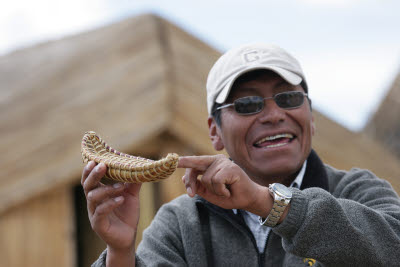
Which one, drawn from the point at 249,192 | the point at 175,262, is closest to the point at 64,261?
the point at 175,262

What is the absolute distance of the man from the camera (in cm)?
179

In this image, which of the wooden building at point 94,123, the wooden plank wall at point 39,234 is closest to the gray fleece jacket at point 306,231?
the wooden building at point 94,123

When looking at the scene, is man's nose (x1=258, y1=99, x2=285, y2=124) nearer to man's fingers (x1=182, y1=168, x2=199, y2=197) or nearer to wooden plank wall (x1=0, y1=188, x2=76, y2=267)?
man's fingers (x1=182, y1=168, x2=199, y2=197)

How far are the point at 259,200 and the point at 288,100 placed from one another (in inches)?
22.8

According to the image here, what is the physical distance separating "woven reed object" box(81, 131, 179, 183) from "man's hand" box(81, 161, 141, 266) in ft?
0.13

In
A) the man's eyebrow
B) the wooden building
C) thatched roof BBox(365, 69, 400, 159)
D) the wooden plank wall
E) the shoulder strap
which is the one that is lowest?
thatched roof BBox(365, 69, 400, 159)

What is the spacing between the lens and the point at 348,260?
5.92ft

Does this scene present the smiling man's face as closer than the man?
No

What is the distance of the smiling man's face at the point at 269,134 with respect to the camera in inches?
86.6

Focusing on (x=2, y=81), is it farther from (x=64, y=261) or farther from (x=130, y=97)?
(x=64, y=261)

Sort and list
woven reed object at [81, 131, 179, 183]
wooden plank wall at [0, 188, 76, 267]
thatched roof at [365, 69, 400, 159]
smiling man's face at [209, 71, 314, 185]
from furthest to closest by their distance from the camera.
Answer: thatched roof at [365, 69, 400, 159] < wooden plank wall at [0, 188, 76, 267] < smiling man's face at [209, 71, 314, 185] < woven reed object at [81, 131, 179, 183]

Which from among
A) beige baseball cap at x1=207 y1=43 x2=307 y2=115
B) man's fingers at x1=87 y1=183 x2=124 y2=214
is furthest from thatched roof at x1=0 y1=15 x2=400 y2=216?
man's fingers at x1=87 y1=183 x2=124 y2=214

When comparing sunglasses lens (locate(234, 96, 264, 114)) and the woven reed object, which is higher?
the woven reed object

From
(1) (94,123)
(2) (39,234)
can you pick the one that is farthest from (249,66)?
(2) (39,234)
